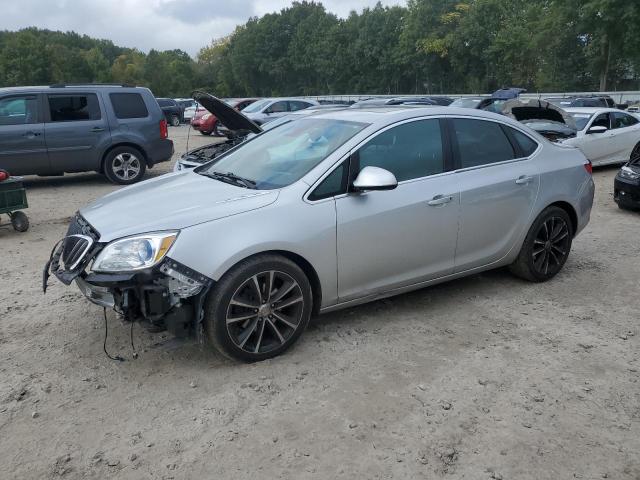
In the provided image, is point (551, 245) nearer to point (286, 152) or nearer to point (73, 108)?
point (286, 152)

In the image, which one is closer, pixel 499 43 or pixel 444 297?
pixel 444 297


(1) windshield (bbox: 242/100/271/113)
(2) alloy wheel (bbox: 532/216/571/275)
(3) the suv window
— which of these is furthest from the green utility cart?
(1) windshield (bbox: 242/100/271/113)

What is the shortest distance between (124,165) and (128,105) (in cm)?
113

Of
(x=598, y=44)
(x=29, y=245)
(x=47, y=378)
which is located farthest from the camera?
(x=598, y=44)

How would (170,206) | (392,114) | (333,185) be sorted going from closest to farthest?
(170,206) < (333,185) < (392,114)

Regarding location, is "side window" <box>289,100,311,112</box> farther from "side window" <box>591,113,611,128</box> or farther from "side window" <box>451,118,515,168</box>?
"side window" <box>451,118,515,168</box>

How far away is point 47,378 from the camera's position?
3.62 meters

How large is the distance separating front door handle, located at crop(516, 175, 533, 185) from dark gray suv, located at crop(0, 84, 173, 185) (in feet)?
26.3

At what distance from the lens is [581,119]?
39.1ft

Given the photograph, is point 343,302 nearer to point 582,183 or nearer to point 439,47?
point 582,183

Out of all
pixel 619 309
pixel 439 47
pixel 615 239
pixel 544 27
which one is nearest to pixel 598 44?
pixel 544 27

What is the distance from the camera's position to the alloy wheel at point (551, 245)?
16.8ft

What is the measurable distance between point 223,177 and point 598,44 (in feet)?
139

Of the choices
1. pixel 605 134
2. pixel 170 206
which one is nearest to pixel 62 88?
pixel 170 206
